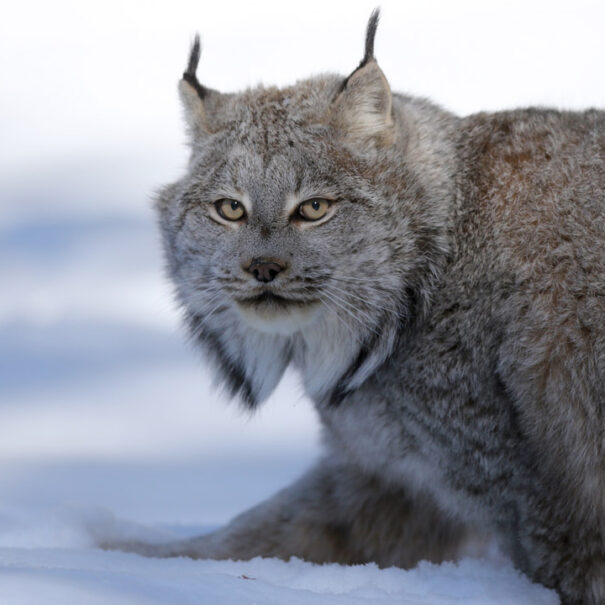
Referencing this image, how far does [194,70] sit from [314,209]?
3.64 feet

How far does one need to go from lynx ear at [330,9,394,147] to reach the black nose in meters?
0.70

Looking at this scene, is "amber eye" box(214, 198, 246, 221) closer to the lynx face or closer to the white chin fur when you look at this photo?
the lynx face

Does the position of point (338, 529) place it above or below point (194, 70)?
below

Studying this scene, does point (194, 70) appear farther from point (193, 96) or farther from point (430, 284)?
point (430, 284)

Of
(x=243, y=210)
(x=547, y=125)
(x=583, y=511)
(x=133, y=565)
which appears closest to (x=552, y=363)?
(x=583, y=511)

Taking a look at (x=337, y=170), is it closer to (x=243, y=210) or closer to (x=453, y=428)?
(x=243, y=210)

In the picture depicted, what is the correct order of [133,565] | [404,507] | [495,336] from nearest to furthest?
1. [133,565]
2. [495,336]
3. [404,507]

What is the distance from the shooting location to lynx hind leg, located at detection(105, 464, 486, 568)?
506 centimetres

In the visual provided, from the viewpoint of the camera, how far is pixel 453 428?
4043 millimetres

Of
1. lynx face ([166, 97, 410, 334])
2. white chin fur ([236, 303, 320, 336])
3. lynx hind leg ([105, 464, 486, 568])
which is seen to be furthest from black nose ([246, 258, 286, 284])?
lynx hind leg ([105, 464, 486, 568])

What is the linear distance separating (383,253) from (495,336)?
0.57 meters

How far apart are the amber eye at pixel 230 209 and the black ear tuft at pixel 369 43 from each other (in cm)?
68

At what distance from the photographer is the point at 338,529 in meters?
5.18

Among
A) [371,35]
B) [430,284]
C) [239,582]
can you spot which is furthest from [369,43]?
[239,582]
